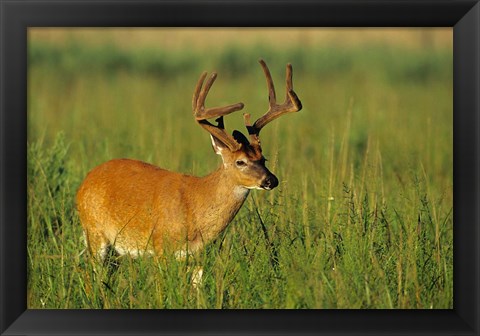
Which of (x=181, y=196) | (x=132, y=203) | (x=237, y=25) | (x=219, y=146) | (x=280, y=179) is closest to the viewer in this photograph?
(x=237, y=25)

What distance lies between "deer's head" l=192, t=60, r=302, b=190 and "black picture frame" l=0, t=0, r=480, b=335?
1202 mm

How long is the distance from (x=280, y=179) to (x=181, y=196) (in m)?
1.62

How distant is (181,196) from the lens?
7199 mm

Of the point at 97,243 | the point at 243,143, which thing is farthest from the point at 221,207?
the point at 97,243

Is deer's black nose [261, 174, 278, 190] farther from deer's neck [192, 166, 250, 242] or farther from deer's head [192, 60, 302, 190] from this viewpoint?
deer's neck [192, 166, 250, 242]

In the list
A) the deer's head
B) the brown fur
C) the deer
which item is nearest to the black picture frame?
the deer

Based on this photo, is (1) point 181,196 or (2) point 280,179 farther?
(2) point 280,179

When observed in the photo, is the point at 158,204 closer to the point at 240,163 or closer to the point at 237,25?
the point at 240,163

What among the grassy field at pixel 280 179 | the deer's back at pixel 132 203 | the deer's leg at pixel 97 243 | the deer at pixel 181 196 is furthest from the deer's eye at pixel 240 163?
the deer's leg at pixel 97 243

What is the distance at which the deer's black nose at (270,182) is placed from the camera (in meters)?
6.68

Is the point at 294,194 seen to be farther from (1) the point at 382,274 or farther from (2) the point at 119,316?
(2) the point at 119,316

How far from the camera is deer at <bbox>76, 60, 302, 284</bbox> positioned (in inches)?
270

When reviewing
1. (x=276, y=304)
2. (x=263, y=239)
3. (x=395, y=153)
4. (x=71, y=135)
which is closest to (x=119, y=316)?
(x=276, y=304)
